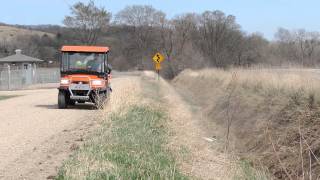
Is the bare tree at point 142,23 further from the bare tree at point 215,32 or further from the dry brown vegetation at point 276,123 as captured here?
the dry brown vegetation at point 276,123

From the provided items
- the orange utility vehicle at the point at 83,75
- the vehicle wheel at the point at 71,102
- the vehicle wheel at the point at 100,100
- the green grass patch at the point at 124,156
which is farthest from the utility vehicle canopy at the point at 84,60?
the green grass patch at the point at 124,156

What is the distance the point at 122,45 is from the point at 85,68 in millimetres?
88953

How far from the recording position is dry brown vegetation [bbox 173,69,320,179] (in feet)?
43.8

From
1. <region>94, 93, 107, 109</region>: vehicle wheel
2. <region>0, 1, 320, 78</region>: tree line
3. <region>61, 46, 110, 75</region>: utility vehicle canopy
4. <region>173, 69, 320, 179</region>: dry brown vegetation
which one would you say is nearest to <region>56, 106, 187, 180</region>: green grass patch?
<region>173, 69, 320, 179</region>: dry brown vegetation

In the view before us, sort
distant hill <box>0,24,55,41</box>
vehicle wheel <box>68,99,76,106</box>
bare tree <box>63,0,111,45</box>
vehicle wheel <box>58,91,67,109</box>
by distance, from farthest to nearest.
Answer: distant hill <box>0,24,55,41</box>, bare tree <box>63,0,111,45</box>, vehicle wheel <box>68,99,76,106</box>, vehicle wheel <box>58,91,67,109</box>

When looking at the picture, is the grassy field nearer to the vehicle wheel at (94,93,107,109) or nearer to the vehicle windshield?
the vehicle wheel at (94,93,107,109)

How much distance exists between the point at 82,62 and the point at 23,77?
123ft

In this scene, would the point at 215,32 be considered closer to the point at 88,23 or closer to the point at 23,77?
the point at 88,23

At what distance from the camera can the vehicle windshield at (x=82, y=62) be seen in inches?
986

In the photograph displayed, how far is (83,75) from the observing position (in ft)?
81.7

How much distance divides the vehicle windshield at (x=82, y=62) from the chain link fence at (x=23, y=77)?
3080 centimetres

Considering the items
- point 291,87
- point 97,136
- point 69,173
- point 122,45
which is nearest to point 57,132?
point 97,136

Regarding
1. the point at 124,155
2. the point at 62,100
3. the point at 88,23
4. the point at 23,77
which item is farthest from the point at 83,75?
the point at 88,23

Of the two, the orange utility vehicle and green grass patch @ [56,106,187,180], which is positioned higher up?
the orange utility vehicle
